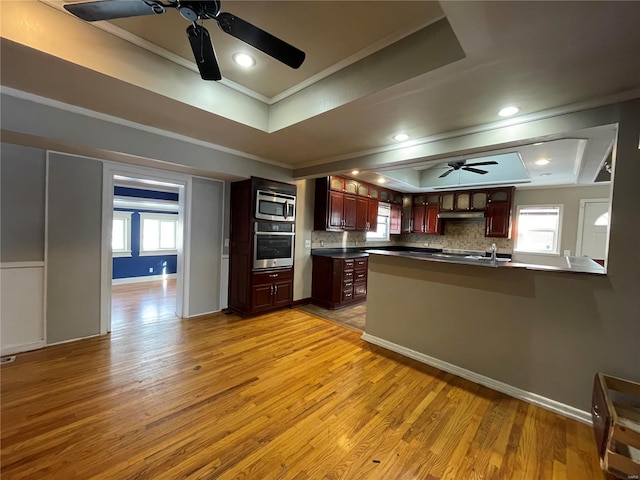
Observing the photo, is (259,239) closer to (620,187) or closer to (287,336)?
(287,336)

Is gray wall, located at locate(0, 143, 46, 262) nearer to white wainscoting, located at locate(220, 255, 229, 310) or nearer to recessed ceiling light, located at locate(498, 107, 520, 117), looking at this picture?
white wainscoting, located at locate(220, 255, 229, 310)

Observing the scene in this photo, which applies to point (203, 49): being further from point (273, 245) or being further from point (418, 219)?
point (418, 219)

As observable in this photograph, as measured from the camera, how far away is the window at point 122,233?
21.2 feet

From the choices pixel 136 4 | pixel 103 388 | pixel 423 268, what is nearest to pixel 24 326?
pixel 103 388

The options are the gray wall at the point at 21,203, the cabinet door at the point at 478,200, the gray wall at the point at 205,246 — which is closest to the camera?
the gray wall at the point at 21,203

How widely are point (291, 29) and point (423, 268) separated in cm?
249

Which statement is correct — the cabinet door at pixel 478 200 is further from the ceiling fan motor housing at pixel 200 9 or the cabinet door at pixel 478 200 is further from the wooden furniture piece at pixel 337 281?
the ceiling fan motor housing at pixel 200 9

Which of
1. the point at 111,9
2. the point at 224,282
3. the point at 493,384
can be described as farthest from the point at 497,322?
the point at 224,282

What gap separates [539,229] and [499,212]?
0.85 meters

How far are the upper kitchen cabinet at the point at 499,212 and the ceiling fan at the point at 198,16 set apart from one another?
5426 mm

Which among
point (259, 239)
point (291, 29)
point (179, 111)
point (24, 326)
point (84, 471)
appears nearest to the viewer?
point (84, 471)

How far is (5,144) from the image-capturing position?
2633mm

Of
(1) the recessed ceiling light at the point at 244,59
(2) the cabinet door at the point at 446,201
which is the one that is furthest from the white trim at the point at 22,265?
(2) the cabinet door at the point at 446,201

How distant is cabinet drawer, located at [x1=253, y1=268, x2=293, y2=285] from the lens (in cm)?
413
